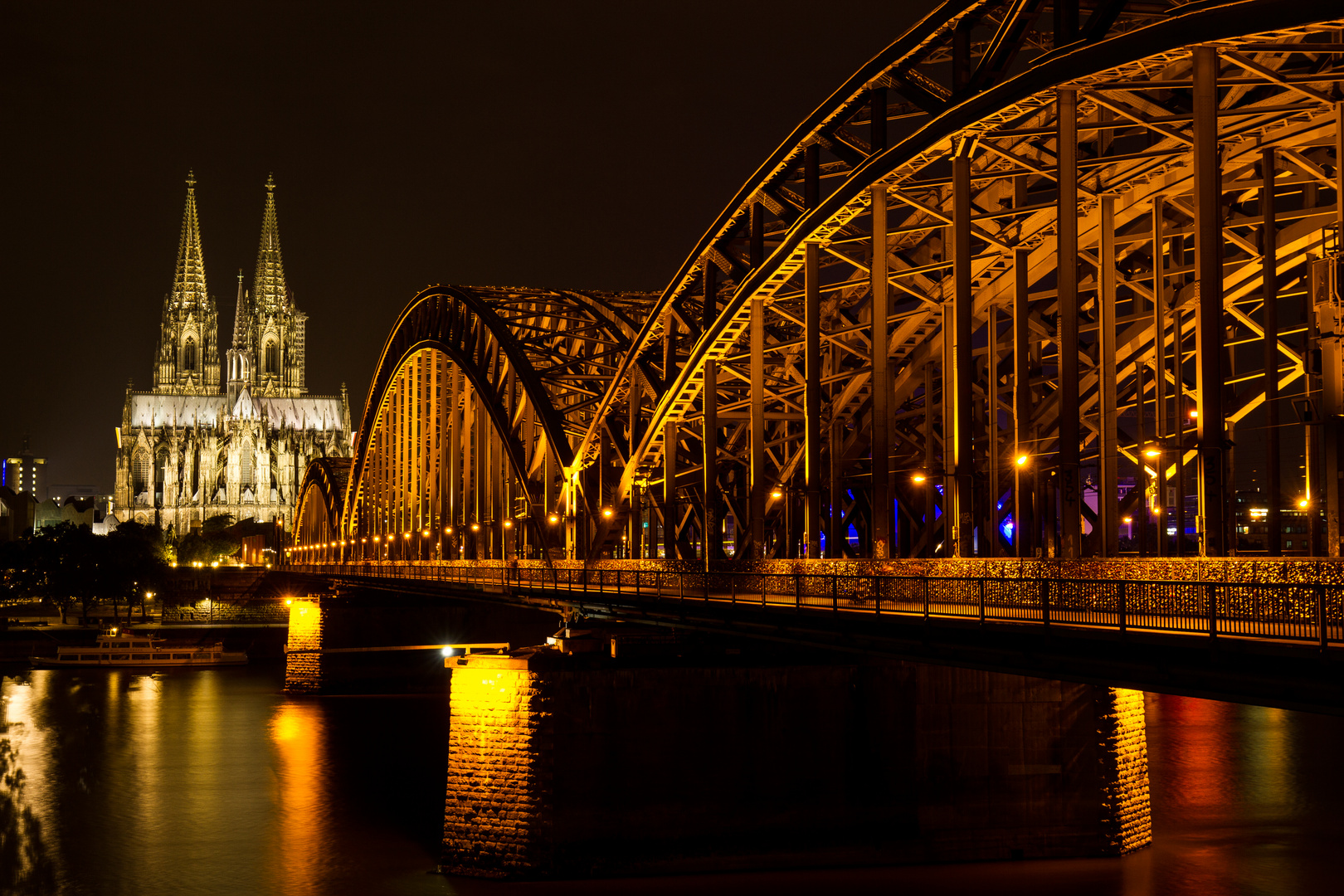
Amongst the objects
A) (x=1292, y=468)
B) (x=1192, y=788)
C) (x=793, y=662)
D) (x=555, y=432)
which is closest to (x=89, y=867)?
(x=793, y=662)

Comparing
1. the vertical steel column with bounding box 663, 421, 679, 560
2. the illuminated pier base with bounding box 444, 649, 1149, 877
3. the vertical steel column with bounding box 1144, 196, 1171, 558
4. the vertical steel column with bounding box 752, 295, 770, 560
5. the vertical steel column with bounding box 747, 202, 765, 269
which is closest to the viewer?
the vertical steel column with bounding box 1144, 196, 1171, 558

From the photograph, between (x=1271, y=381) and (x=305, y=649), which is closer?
(x=1271, y=381)

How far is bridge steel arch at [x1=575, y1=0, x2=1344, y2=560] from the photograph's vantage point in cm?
2288

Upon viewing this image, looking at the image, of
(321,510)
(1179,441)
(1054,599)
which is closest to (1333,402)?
(1054,599)

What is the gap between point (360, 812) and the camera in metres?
43.2

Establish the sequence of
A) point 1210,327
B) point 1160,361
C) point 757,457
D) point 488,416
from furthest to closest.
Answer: point 488,416
point 757,457
point 1160,361
point 1210,327

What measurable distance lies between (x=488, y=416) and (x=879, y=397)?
1858 inches

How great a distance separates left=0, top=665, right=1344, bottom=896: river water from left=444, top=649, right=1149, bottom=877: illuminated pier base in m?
0.76

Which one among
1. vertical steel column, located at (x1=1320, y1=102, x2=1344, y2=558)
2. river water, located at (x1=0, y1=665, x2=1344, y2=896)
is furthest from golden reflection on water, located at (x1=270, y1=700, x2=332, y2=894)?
vertical steel column, located at (x1=1320, y1=102, x2=1344, y2=558)

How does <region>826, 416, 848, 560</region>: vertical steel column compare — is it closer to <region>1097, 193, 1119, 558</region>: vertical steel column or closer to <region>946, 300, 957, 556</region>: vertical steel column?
<region>946, 300, 957, 556</region>: vertical steel column

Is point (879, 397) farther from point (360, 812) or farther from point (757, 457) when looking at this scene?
point (360, 812)

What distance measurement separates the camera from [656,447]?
154ft

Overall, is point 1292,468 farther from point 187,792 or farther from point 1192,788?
point 187,792

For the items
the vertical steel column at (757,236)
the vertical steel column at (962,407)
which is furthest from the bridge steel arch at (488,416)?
the vertical steel column at (962,407)
